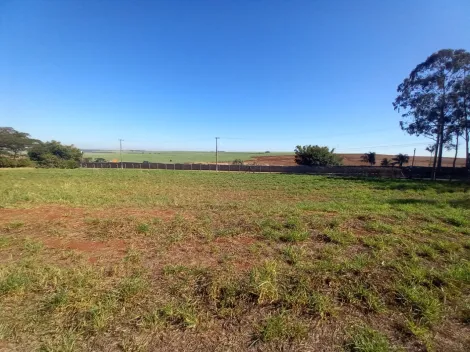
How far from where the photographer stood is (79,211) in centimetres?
701

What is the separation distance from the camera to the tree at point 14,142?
57.4 m

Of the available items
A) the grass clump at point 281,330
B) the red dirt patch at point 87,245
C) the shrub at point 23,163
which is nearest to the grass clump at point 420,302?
the grass clump at point 281,330

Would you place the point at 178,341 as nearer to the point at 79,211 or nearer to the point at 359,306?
the point at 359,306

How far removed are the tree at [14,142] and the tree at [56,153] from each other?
3.40 m

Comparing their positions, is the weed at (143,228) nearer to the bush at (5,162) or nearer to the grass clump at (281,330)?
the grass clump at (281,330)

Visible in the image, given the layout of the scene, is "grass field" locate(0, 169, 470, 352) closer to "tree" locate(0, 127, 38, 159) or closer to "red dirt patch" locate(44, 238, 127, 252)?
"red dirt patch" locate(44, 238, 127, 252)

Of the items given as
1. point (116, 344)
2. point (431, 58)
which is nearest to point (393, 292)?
point (116, 344)

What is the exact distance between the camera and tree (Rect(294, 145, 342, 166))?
4722 cm

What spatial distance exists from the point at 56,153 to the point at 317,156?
6486 centimetres

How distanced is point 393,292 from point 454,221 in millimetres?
5256

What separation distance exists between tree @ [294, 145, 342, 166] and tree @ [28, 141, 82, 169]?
52456 mm

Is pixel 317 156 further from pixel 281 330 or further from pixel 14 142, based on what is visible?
pixel 14 142

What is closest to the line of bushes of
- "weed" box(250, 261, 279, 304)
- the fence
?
the fence

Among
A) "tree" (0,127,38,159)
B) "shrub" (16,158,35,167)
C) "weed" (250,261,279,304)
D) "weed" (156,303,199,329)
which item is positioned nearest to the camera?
"weed" (156,303,199,329)
